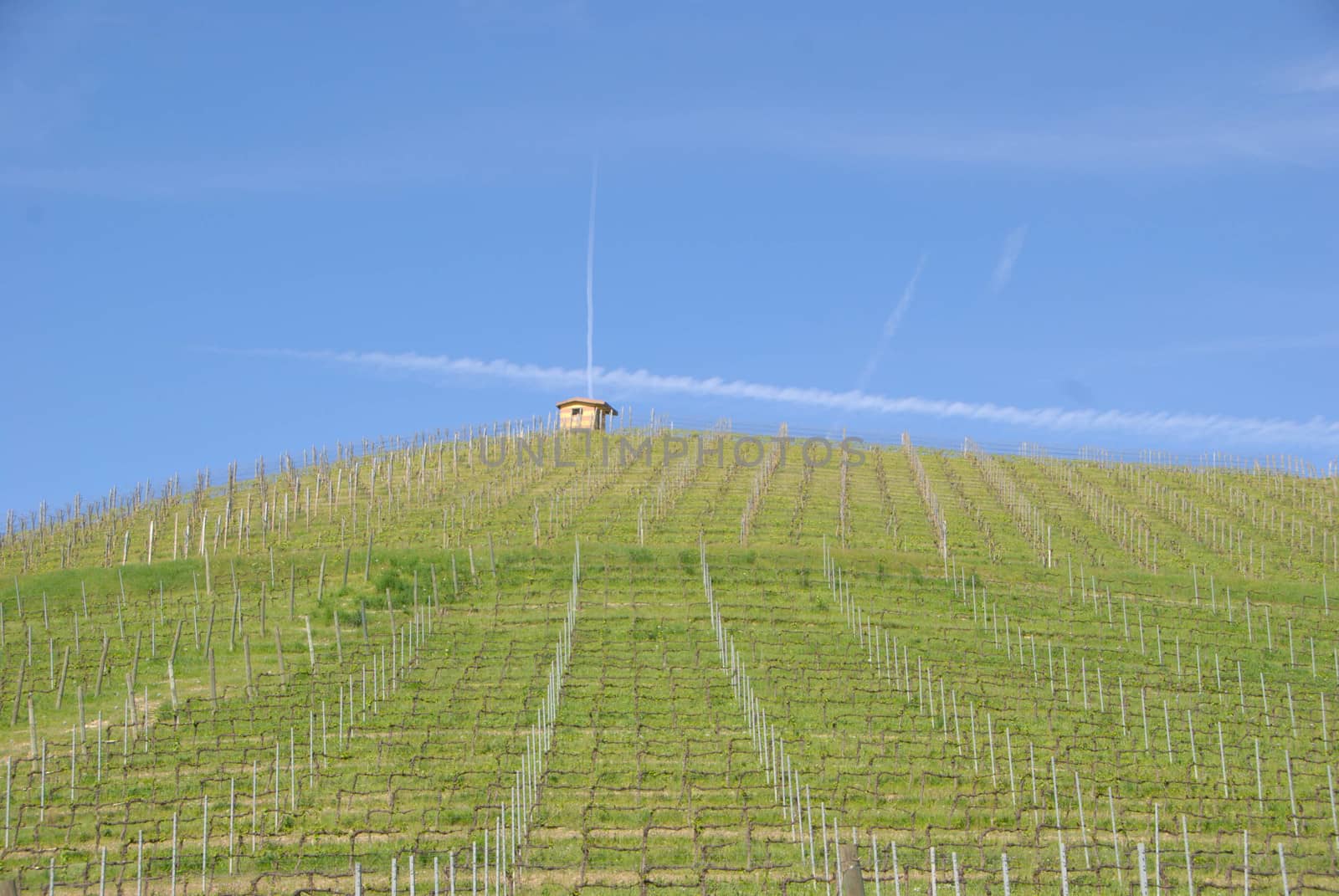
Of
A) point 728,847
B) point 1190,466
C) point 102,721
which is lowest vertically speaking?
point 728,847

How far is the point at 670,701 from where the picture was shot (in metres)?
24.3

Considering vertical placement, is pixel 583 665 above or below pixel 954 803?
above

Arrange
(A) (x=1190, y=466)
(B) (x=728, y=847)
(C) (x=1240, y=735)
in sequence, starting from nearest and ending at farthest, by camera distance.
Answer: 1. (B) (x=728, y=847)
2. (C) (x=1240, y=735)
3. (A) (x=1190, y=466)

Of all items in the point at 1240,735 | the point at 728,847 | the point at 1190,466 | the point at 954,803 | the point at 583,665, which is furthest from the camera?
the point at 1190,466

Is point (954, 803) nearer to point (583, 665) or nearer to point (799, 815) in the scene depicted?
point (799, 815)

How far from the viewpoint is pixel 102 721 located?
24.6 m

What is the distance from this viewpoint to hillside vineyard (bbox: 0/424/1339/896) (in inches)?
677

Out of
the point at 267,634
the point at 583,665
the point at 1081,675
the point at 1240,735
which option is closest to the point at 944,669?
the point at 1081,675

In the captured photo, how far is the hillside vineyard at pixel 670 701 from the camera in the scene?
17188mm

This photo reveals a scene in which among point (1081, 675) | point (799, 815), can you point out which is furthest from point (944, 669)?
point (799, 815)

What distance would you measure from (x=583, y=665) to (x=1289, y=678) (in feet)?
49.6

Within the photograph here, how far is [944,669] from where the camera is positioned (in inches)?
1062

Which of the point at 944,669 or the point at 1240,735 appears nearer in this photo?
the point at 1240,735

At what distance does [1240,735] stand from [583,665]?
12636 millimetres
